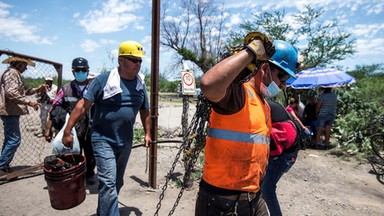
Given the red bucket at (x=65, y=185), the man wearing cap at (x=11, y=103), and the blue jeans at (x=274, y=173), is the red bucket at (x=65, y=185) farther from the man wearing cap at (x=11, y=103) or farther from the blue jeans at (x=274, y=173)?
the man wearing cap at (x=11, y=103)

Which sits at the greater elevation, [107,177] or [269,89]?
[269,89]

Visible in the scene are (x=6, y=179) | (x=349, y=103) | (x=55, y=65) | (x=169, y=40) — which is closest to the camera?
(x=6, y=179)

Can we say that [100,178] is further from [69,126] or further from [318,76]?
[318,76]

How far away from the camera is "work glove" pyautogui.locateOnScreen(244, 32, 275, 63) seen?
1.38 m

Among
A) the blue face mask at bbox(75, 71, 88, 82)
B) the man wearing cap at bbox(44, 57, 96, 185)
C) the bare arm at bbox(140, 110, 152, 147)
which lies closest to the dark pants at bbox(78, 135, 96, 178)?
the man wearing cap at bbox(44, 57, 96, 185)

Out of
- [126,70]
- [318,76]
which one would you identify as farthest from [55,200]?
[318,76]

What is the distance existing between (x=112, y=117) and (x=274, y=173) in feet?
5.96

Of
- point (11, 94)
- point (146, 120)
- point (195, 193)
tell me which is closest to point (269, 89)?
point (146, 120)

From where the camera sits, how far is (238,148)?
158 cm

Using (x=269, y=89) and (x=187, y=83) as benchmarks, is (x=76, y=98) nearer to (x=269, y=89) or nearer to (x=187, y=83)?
(x=187, y=83)

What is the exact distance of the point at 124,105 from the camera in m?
3.12

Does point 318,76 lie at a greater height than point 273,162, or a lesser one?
greater

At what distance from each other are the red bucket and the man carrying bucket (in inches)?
10.9

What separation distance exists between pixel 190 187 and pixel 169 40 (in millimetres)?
35690
